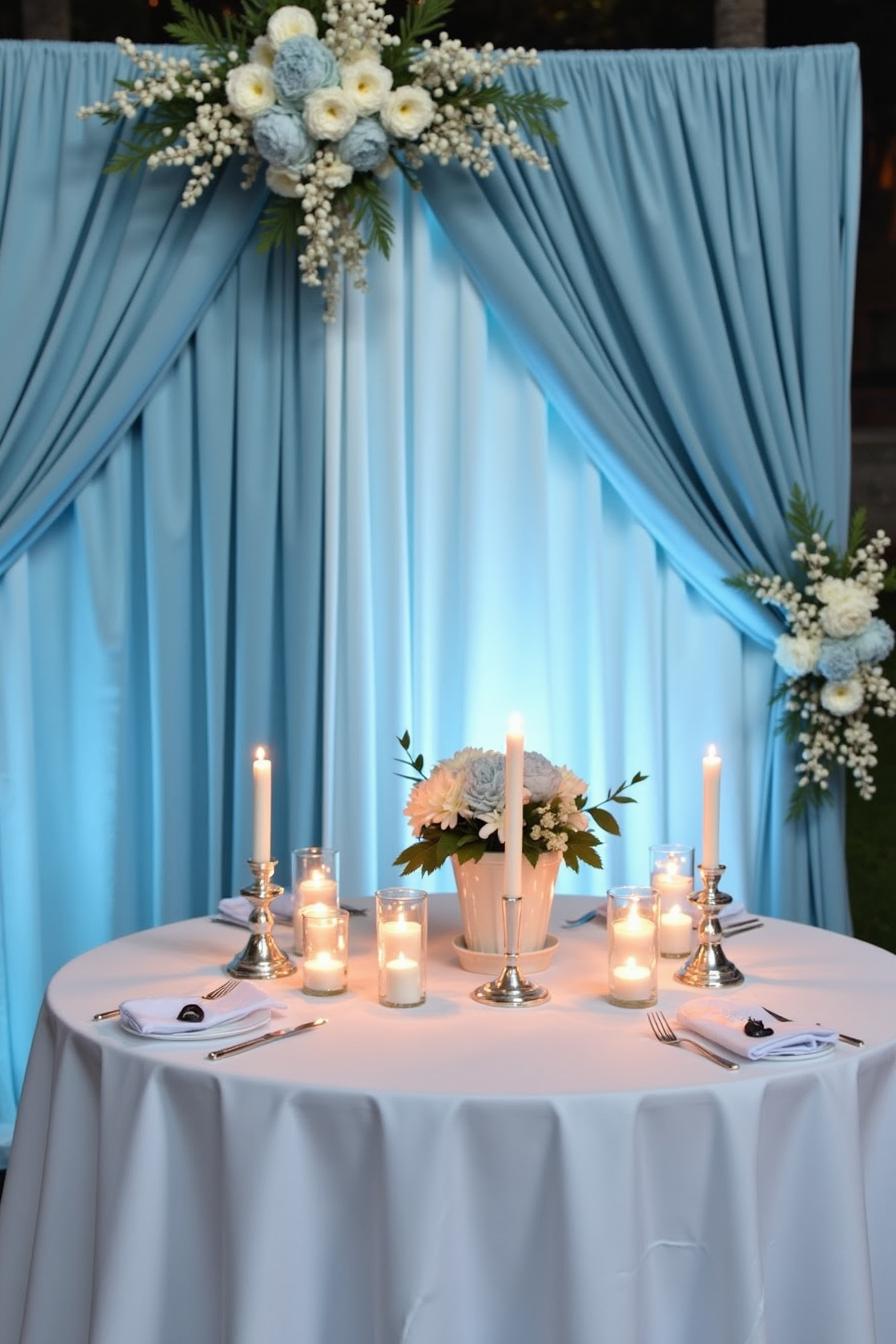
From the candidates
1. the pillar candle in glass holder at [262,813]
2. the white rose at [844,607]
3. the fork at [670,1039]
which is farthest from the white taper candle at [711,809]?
the white rose at [844,607]

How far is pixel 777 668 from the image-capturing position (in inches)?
148

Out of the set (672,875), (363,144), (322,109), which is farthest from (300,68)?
(672,875)

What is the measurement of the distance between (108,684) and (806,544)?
1676 millimetres

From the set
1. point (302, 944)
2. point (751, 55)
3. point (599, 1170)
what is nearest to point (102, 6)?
point (751, 55)

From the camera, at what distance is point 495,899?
2162mm

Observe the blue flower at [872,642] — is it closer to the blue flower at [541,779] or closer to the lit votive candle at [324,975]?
the blue flower at [541,779]

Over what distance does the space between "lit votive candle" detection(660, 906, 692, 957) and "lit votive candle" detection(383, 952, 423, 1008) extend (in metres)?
0.47

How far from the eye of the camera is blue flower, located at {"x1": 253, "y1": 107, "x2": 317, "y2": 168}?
10.5 feet

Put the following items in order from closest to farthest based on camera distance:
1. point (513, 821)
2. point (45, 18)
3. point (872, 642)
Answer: point (513, 821) < point (872, 642) < point (45, 18)

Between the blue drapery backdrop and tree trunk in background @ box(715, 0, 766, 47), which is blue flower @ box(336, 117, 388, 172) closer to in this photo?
the blue drapery backdrop

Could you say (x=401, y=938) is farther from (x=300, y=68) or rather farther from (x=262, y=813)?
(x=300, y=68)

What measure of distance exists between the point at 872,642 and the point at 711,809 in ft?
4.90

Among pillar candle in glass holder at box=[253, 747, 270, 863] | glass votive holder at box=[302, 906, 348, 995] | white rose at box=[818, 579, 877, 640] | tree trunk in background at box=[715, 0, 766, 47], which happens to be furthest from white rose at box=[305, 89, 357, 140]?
glass votive holder at box=[302, 906, 348, 995]

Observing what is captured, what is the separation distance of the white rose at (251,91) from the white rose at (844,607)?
1.62 metres
